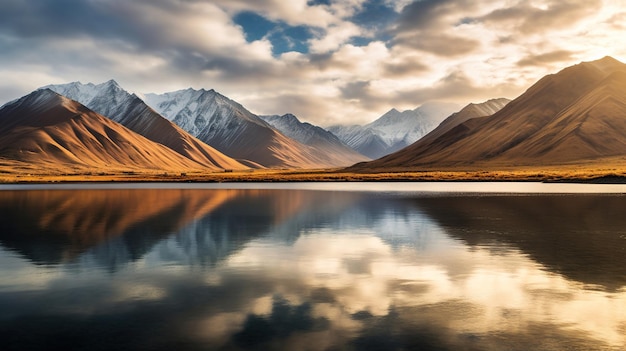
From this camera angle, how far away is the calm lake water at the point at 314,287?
51.2 feet

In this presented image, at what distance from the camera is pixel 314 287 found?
22375 millimetres

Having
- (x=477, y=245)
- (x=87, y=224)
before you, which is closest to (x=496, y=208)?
(x=477, y=245)

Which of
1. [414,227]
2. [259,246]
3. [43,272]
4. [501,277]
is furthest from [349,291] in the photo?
[414,227]

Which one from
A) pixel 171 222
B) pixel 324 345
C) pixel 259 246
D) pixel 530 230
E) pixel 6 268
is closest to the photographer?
pixel 324 345

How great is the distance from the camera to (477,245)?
33.9 meters

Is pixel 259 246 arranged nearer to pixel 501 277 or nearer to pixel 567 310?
pixel 501 277

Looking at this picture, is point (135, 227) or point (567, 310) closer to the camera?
point (567, 310)

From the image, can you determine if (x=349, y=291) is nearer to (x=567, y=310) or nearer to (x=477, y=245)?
(x=567, y=310)

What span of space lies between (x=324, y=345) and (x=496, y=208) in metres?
51.7

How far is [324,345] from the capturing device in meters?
14.9

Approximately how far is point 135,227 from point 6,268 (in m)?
17.5

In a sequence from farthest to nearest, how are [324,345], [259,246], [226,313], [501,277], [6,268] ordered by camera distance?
[259,246] < [6,268] < [501,277] < [226,313] < [324,345]

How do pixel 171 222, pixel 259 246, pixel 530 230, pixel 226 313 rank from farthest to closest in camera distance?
pixel 171 222 < pixel 530 230 < pixel 259 246 < pixel 226 313

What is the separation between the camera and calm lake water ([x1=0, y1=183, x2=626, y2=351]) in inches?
615
